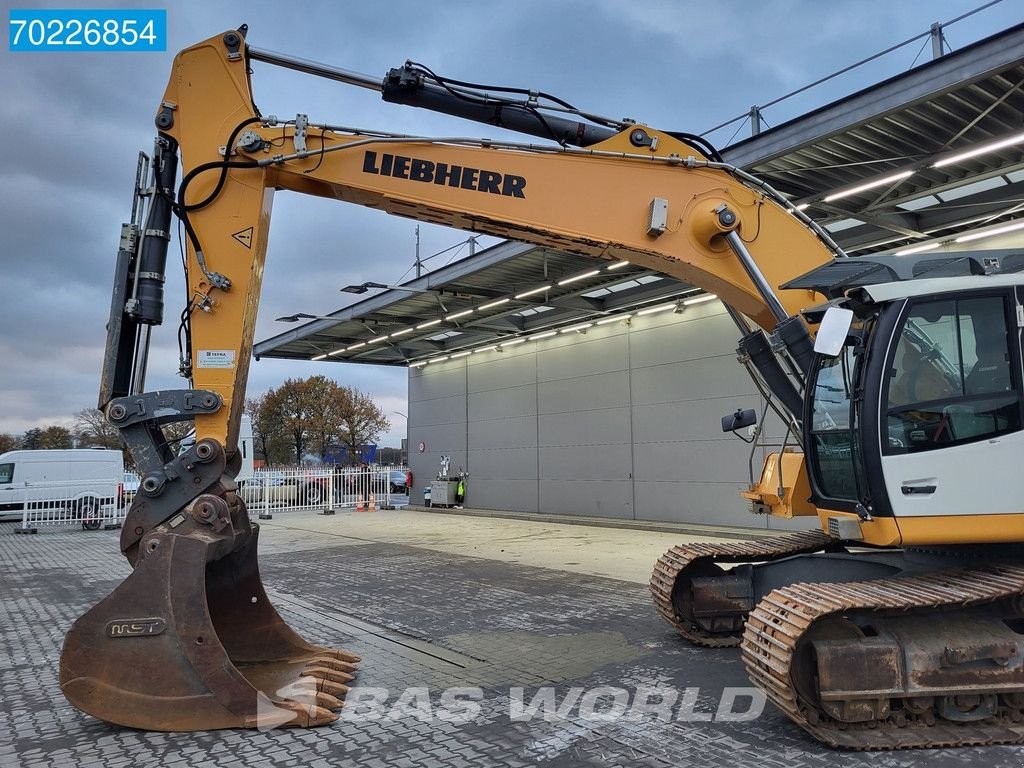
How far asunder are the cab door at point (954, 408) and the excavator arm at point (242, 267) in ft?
3.12

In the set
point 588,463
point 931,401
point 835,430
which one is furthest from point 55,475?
point 931,401

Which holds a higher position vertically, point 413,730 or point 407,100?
point 407,100

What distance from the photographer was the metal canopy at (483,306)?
15.5 metres

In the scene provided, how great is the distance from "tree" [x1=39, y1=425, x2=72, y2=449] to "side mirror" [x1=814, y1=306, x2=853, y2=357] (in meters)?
71.3

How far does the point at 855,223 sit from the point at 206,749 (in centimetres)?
1288

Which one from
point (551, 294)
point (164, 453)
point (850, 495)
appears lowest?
point (850, 495)

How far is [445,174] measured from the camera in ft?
18.9

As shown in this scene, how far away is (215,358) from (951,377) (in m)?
5.01

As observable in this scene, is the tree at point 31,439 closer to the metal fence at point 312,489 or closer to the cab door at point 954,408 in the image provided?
the metal fence at point 312,489

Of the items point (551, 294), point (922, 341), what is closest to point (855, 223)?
point (551, 294)

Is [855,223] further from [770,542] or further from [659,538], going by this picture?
[770,542]

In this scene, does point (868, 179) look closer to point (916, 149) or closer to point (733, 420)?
point (916, 149)

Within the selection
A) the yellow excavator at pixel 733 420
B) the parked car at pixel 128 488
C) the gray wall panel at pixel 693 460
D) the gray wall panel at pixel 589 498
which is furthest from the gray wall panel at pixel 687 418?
the parked car at pixel 128 488

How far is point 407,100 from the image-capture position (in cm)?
580
